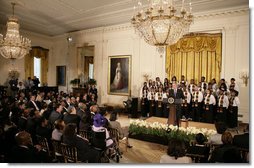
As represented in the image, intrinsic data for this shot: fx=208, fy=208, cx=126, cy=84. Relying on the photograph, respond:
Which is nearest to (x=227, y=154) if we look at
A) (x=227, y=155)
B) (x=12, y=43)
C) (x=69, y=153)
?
(x=227, y=155)

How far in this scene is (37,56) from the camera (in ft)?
26.5

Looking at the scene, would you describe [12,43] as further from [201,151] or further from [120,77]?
[201,151]

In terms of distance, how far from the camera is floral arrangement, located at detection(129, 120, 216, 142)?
200 inches

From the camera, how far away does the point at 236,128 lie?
482cm

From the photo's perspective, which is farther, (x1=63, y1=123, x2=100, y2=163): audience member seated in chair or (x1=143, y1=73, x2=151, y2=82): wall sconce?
(x1=143, y1=73, x2=151, y2=82): wall sconce

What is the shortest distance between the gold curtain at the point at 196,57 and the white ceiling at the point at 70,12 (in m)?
1.22

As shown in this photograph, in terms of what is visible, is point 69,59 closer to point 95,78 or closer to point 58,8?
point 95,78

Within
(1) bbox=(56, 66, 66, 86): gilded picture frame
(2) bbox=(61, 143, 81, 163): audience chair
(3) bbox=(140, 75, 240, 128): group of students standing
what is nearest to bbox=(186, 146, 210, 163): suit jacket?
(2) bbox=(61, 143, 81, 163): audience chair

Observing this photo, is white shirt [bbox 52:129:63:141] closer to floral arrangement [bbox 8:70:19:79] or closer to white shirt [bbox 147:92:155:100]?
floral arrangement [bbox 8:70:19:79]

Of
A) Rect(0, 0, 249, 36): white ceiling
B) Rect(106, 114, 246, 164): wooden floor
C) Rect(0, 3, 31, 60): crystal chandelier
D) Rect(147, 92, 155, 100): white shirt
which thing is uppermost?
Rect(0, 0, 249, 36): white ceiling

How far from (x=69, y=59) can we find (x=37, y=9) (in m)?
3.66

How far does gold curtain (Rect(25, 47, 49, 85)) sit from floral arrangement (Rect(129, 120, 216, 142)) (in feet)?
12.6

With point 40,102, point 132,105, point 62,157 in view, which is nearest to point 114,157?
point 62,157

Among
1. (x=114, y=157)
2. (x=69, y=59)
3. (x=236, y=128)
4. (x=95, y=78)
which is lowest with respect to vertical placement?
(x=114, y=157)
